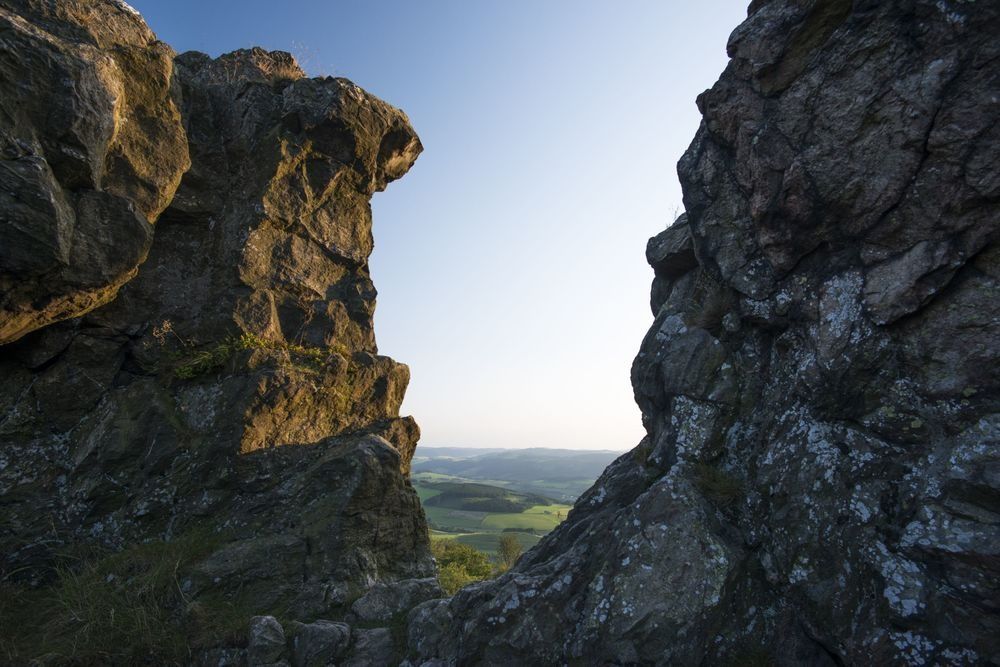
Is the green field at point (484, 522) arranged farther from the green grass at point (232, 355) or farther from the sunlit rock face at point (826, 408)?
the sunlit rock face at point (826, 408)

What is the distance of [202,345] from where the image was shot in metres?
14.1

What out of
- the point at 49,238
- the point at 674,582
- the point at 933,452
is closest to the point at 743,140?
the point at 933,452

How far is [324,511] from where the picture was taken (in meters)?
12.5

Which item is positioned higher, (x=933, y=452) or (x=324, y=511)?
(x=933, y=452)

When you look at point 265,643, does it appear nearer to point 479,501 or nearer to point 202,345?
point 202,345

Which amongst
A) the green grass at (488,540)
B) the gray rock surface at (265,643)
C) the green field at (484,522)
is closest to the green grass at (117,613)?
the gray rock surface at (265,643)

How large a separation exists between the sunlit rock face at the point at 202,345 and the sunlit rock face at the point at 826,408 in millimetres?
4278

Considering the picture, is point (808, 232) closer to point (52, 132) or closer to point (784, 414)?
point (784, 414)

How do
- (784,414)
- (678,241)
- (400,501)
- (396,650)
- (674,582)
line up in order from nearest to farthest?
1. (674,582)
2. (784,414)
3. (396,650)
4. (678,241)
5. (400,501)

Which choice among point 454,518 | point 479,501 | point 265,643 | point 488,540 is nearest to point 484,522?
point 454,518

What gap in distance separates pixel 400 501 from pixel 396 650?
4.08 m

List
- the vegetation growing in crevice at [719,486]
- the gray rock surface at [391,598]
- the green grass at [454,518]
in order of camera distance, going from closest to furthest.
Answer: the vegetation growing in crevice at [719,486], the gray rock surface at [391,598], the green grass at [454,518]

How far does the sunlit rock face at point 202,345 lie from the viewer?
36.0 feet

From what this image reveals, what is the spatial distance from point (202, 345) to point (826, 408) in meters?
14.1
